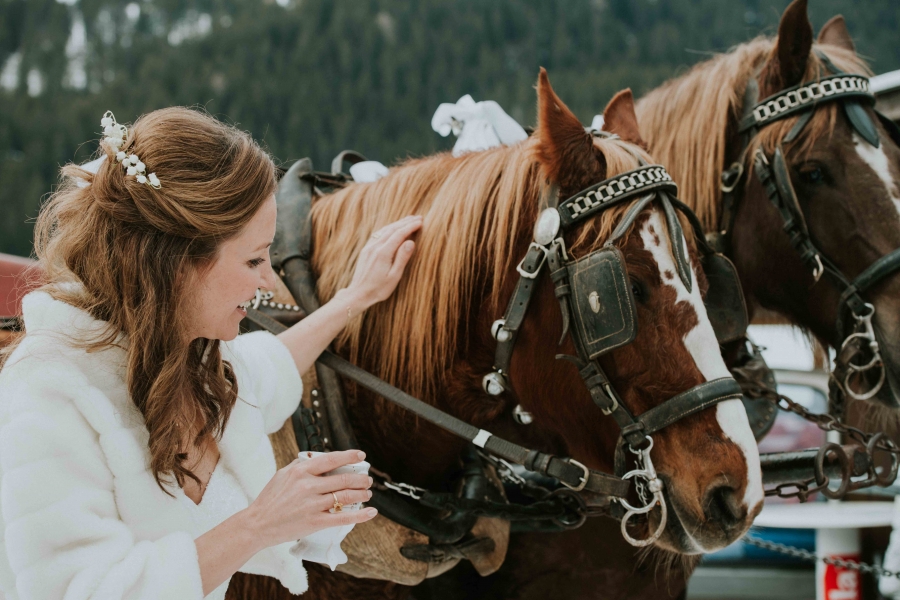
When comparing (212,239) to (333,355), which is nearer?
A: (212,239)

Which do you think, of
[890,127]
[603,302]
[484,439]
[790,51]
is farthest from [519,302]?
[890,127]

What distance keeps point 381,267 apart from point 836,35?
6.11 feet

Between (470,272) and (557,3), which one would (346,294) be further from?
(557,3)

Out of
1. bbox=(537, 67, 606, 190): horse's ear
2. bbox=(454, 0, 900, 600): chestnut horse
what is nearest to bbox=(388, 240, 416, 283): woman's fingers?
bbox=(537, 67, 606, 190): horse's ear

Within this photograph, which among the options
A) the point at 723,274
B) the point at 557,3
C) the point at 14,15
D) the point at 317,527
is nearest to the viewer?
the point at 317,527

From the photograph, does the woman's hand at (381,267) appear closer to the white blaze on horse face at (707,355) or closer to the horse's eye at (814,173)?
the white blaze on horse face at (707,355)

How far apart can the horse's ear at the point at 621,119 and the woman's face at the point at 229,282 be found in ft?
2.75

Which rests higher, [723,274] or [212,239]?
[212,239]

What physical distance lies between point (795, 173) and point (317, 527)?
1.59m

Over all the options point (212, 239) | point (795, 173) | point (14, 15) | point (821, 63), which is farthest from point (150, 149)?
point (14, 15)

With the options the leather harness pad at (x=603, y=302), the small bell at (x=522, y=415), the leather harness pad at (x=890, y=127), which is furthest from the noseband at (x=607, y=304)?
the leather harness pad at (x=890, y=127)

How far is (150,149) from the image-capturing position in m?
1.05

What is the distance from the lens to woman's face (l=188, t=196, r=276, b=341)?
1102mm

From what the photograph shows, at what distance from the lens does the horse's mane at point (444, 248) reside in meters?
1.43
